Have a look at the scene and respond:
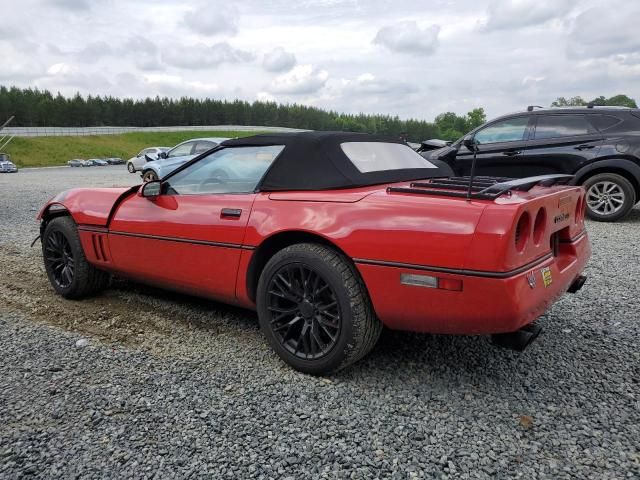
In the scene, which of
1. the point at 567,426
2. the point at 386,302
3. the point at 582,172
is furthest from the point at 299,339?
the point at 582,172

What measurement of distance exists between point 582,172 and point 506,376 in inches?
227

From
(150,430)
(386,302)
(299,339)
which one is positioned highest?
(386,302)

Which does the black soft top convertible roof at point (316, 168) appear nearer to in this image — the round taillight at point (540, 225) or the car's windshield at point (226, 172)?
the car's windshield at point (226, 172)

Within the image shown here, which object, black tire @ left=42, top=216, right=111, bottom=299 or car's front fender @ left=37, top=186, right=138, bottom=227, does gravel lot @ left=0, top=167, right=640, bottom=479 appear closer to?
black tire @ left=42, top=216, right=111, bottom=299

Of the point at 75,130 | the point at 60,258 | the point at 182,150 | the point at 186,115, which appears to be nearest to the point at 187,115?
the point at 186,115

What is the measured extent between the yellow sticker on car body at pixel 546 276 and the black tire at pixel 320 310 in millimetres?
842

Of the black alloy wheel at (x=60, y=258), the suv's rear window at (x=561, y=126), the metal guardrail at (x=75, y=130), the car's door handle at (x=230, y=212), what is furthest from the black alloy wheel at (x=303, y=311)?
the metal guardrail at (x=75, y=130)

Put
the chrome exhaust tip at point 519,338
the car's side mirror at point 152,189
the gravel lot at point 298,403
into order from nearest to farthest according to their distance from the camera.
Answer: the gravel lot at point 298,403 → the chrome exhaust tip at point 519,338 → the car's side mirror at point 152,189

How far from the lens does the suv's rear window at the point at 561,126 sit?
7426 millimetres

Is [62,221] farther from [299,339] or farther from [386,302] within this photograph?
[386,302]

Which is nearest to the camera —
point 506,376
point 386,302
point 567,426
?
point 567,426

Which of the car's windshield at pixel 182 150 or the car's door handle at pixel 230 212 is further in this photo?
the car's windshield at pixel 182 150

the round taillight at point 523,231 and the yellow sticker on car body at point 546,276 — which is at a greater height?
the round taillight at point 523,231

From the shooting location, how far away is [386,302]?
241 centimetres
